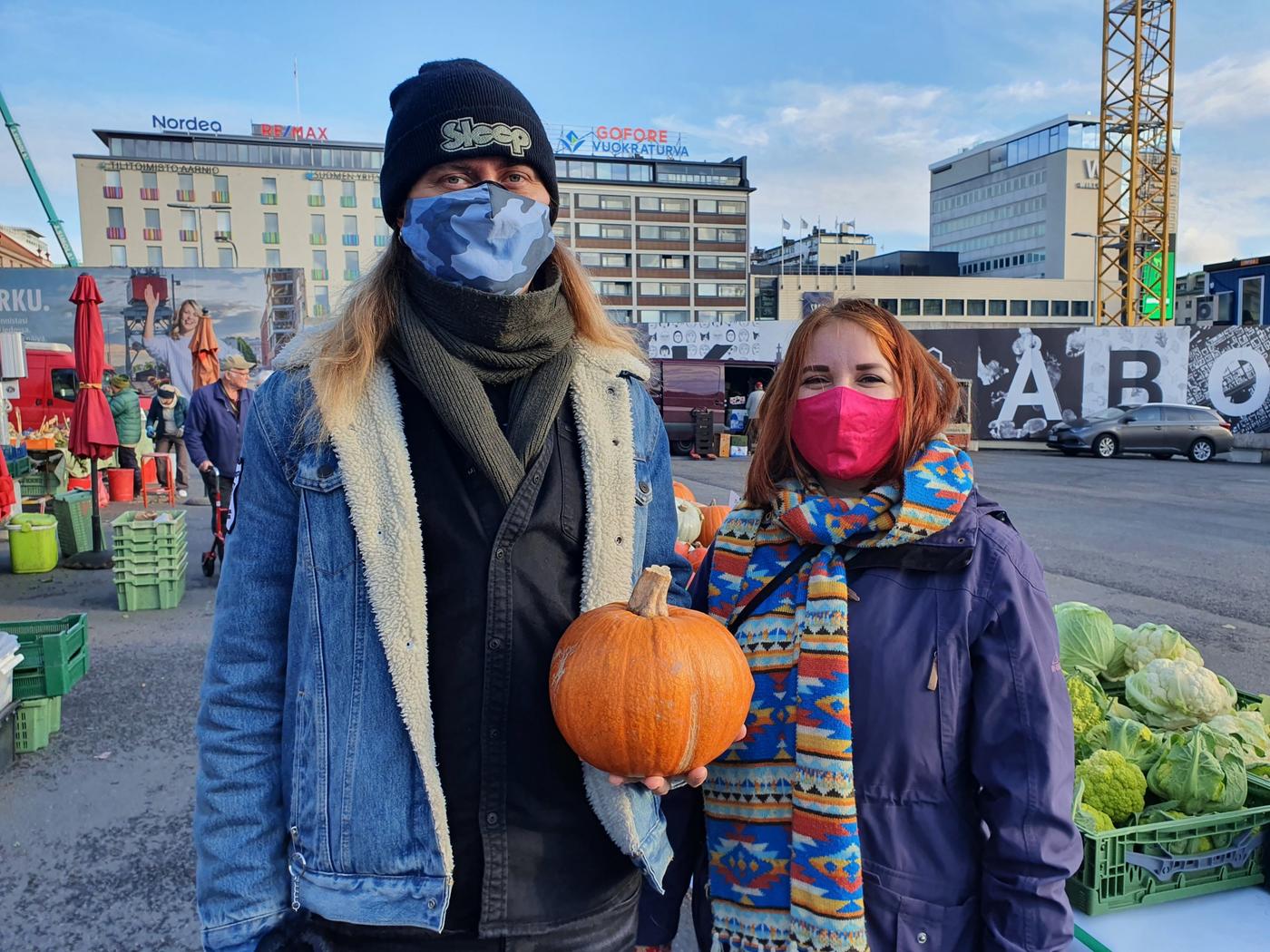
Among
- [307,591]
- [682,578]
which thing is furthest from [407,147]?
[682,578]

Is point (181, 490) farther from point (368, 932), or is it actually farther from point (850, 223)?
point (850, 223)

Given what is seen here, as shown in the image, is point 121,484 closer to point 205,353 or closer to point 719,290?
point 205,353

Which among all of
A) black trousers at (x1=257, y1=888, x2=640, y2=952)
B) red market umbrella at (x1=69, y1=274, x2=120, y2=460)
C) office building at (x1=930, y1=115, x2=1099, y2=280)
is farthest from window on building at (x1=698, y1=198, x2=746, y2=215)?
black trousers at (x1=257, y1=888, x2=640, y2=952)

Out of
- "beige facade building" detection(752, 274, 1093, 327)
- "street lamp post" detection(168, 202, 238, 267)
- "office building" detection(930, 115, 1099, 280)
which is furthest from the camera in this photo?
"office building" detection(930, 115, 1099, 280)

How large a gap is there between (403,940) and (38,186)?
77.7 meters

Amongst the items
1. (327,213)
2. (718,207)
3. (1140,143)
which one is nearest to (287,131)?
(327,213)

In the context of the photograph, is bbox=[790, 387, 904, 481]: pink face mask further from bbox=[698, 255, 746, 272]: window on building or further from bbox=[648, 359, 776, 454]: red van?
bbox=[698, 255, 746, 272]: window on building

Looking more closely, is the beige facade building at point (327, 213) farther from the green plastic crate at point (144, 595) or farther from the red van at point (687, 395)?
the green plastic crate at point (144, 595)

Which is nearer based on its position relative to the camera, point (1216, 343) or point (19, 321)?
point (1216, 343)

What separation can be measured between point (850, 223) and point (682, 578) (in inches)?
4123

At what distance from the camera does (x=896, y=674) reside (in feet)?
5.36

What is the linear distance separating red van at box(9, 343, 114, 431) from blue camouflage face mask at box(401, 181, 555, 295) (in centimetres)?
1827

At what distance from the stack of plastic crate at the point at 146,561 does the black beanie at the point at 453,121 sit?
21.9ft

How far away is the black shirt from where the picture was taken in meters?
1.36
